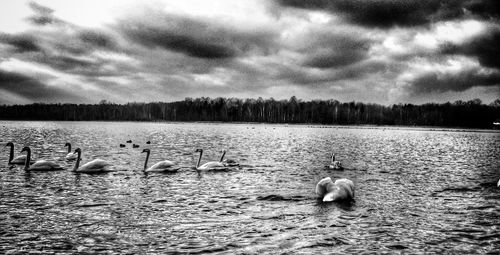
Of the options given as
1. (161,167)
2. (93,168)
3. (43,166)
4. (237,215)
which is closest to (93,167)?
(93,168)

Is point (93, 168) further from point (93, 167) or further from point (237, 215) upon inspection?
point (237, 215)

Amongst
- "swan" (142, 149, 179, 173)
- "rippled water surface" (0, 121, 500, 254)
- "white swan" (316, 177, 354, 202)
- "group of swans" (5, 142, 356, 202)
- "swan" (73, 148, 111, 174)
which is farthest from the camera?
"swan" (142, 149, 179, 173)

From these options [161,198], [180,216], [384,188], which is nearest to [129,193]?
[161,198]

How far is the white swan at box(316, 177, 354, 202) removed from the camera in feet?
46.8

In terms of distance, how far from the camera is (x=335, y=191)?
47.3ft

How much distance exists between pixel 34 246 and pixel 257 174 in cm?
1418

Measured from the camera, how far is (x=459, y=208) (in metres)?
13.9

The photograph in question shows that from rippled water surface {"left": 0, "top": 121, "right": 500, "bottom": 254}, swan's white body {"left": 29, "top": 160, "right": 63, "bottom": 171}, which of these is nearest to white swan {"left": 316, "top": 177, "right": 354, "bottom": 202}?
rippled water surface {"left": 0, "top": 121, "right": 500, "bottom": 254}

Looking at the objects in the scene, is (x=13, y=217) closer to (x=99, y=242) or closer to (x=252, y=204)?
(x=99, y=242)

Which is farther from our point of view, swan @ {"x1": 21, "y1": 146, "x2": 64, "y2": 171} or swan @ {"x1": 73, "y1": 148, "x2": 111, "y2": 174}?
swan @ {"x1": 21, "y1": 146, "x2": 64, "y2": 171}

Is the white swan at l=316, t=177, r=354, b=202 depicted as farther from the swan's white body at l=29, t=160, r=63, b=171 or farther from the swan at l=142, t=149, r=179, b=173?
the swan's white body at l=29, t=160, r=63, b=171

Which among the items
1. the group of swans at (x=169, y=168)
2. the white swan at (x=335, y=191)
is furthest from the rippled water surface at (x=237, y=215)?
the group of swans at (x=169, y=168)

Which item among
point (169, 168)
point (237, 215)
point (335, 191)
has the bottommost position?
point (237, 215)

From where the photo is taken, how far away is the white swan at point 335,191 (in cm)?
1427
